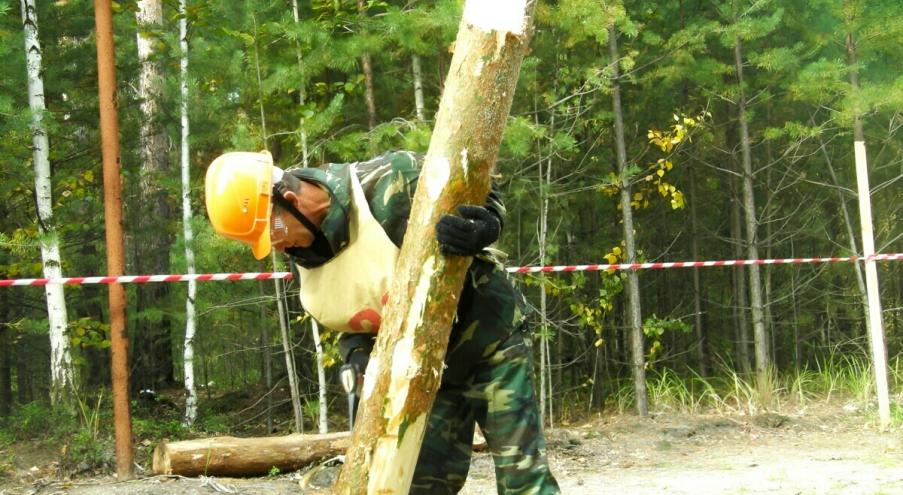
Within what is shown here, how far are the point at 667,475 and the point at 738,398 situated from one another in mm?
3035

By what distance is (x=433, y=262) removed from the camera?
2.75m

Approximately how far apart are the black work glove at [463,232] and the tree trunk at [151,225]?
24.9ft


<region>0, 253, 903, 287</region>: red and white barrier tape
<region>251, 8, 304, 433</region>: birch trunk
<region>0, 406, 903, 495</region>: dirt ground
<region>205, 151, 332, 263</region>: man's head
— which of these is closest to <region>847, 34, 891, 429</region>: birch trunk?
<region>0, 253, 903, 287</region>: red and white barrier tape

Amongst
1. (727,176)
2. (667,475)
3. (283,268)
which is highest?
(727,176)

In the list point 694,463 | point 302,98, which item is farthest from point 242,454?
point 694,463

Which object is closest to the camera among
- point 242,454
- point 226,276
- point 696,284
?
point 226,276

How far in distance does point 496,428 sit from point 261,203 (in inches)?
45.6

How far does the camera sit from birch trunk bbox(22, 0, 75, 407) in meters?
8.46

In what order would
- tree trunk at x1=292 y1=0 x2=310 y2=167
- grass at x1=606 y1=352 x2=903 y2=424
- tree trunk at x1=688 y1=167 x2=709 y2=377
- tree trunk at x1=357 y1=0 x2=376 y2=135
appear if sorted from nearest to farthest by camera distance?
1. tree trunk at x1=292 y1=0 x2=310 y2=167
2. tree trunk at x1=357 y1=0 x2=376 y2=135
3. grass at x1=606 y1=352 x2=903 y2=424
4. tree trunk at x1=688 y1=167 x2=709 y2=377

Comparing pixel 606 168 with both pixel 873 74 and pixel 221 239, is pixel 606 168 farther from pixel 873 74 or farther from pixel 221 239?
pixel 221 239

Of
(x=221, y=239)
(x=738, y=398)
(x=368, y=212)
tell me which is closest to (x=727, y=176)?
(x=738, y=398)

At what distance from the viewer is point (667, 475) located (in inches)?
275

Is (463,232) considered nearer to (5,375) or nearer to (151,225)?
(151,225)

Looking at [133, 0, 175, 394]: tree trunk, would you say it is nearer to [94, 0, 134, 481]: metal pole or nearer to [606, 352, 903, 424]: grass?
[94, 0, 134, 481]: metal pole
